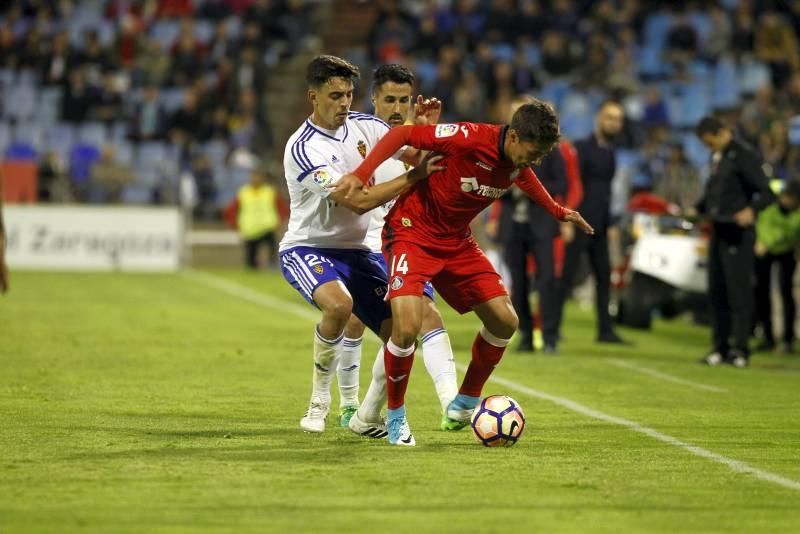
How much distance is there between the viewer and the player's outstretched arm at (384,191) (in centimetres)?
793

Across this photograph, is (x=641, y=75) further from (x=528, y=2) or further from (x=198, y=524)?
(x=198, y=524)

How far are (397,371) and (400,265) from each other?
0.58 metres

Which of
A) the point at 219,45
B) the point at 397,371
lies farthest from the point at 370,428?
the point at 219,45

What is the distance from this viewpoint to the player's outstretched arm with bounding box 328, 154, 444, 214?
7930mm

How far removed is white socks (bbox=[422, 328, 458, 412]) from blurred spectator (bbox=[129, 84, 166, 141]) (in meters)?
22.5

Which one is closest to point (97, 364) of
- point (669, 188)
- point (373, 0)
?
point (669, 188)

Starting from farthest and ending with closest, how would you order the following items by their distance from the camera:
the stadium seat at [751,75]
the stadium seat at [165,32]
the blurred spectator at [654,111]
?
the stadium seat at [165,32]
the stadium seat at [751,75]
the blurred spectator at [654,111]

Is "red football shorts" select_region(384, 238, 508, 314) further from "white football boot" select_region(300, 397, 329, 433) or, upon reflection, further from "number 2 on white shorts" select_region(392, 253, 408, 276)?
"white football boot" select_region(300, 397, 329, 433)

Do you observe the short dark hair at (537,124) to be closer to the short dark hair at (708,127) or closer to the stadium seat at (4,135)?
the short dark hair at (708,127)

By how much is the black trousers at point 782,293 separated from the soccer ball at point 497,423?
8030 millimetres

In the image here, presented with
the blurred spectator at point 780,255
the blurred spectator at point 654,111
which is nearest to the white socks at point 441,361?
the blurred spectator at point 780,255

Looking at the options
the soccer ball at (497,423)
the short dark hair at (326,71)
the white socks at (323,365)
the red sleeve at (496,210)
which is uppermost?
the short dark hair at (326,71)

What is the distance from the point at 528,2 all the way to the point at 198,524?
87.9 ft

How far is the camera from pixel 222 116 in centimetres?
3055
